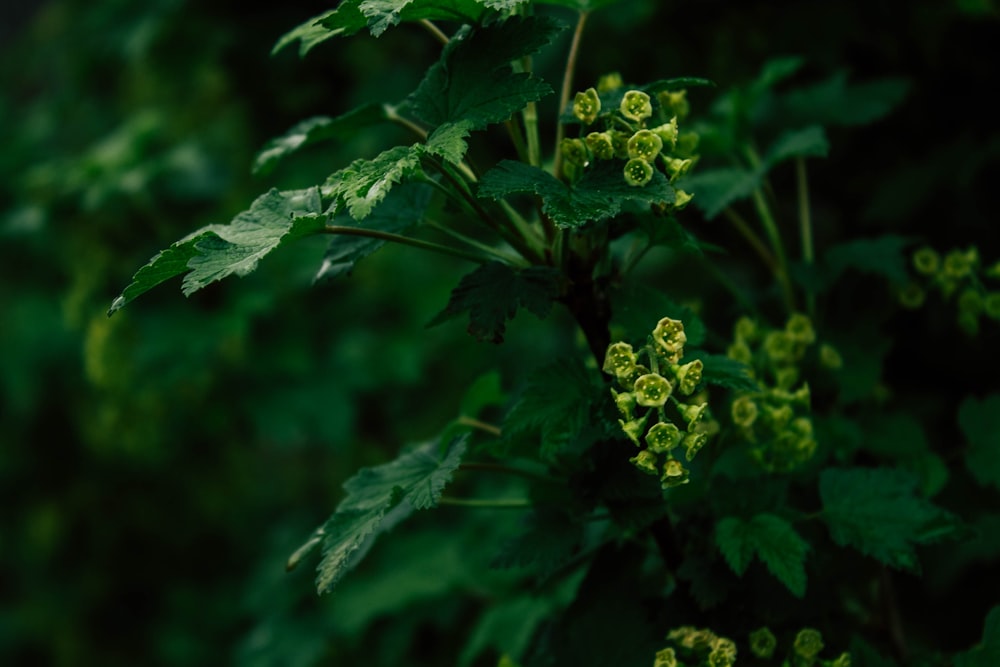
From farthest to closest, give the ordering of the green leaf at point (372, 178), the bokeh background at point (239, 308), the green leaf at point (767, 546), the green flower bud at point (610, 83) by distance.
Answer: the bokeh background at point (239, 308), the green flower bud at point (610, 83), the green leaf at point (767, 546), the green leaf at point (372, 178)

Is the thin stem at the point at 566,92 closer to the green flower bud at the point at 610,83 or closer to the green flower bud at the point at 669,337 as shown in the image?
the green flower bud at the point at 610,83

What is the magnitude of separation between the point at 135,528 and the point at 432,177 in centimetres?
256

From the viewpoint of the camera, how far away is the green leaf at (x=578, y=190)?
74cm

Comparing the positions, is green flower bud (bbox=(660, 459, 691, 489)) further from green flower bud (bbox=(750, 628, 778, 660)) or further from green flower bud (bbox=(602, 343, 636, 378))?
green flower bud (bbox=(750, 628, 778, 660))

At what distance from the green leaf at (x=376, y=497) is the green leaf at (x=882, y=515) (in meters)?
0.36

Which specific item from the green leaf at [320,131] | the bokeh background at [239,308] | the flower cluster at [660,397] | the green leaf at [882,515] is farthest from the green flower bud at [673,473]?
the bokeh background at [239,308]

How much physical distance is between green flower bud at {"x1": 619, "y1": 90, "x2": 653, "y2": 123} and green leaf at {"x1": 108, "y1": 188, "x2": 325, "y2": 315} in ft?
0.85

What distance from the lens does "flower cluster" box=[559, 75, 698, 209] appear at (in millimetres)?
773

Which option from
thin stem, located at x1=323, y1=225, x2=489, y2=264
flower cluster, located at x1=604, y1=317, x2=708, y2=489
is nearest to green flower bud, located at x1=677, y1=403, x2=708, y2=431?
flower cluster, located at x1=604, y1=317, x2=708, y2=489

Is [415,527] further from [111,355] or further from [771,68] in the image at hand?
[771,68]

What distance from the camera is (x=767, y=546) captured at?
839 millimetres

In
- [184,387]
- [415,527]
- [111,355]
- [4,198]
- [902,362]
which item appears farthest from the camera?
[4,198]

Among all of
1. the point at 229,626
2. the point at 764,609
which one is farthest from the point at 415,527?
the point at 764,609

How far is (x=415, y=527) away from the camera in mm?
2369
